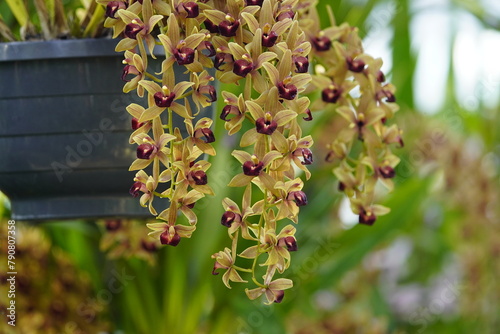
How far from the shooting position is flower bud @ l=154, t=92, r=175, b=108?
0.54m

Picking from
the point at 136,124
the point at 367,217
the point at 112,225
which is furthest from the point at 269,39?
the point at 112,225

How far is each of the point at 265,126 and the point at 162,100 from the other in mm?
90

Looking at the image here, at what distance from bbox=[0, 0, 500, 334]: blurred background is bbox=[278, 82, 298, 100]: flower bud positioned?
0.52 meters

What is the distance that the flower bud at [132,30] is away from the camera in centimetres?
55

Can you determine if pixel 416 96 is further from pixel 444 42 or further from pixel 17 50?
pixel 17 50

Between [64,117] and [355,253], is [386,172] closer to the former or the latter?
[64,117]

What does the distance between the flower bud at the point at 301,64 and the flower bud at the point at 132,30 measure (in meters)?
0.14

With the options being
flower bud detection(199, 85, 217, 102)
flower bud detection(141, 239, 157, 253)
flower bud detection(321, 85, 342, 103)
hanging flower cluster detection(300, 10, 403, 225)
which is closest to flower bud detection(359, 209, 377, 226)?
hanging flower cluster detection(300, 10, 403, 225)

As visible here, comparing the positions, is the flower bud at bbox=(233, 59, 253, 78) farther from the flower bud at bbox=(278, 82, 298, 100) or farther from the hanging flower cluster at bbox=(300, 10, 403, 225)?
the hanging flower cluster at bbox=(300, 10, 403, 225)

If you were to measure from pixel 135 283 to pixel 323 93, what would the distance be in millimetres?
801

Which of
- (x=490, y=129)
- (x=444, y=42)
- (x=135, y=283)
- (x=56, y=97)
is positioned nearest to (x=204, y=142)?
(x=56, y=97)

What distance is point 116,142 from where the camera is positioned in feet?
2.22

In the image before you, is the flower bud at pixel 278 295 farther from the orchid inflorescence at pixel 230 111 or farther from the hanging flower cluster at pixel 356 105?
the hanging flower cluster at pixel 356 105

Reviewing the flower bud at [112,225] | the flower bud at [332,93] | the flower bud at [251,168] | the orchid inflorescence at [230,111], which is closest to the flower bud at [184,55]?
the orchid inflorescence at [230,111]
